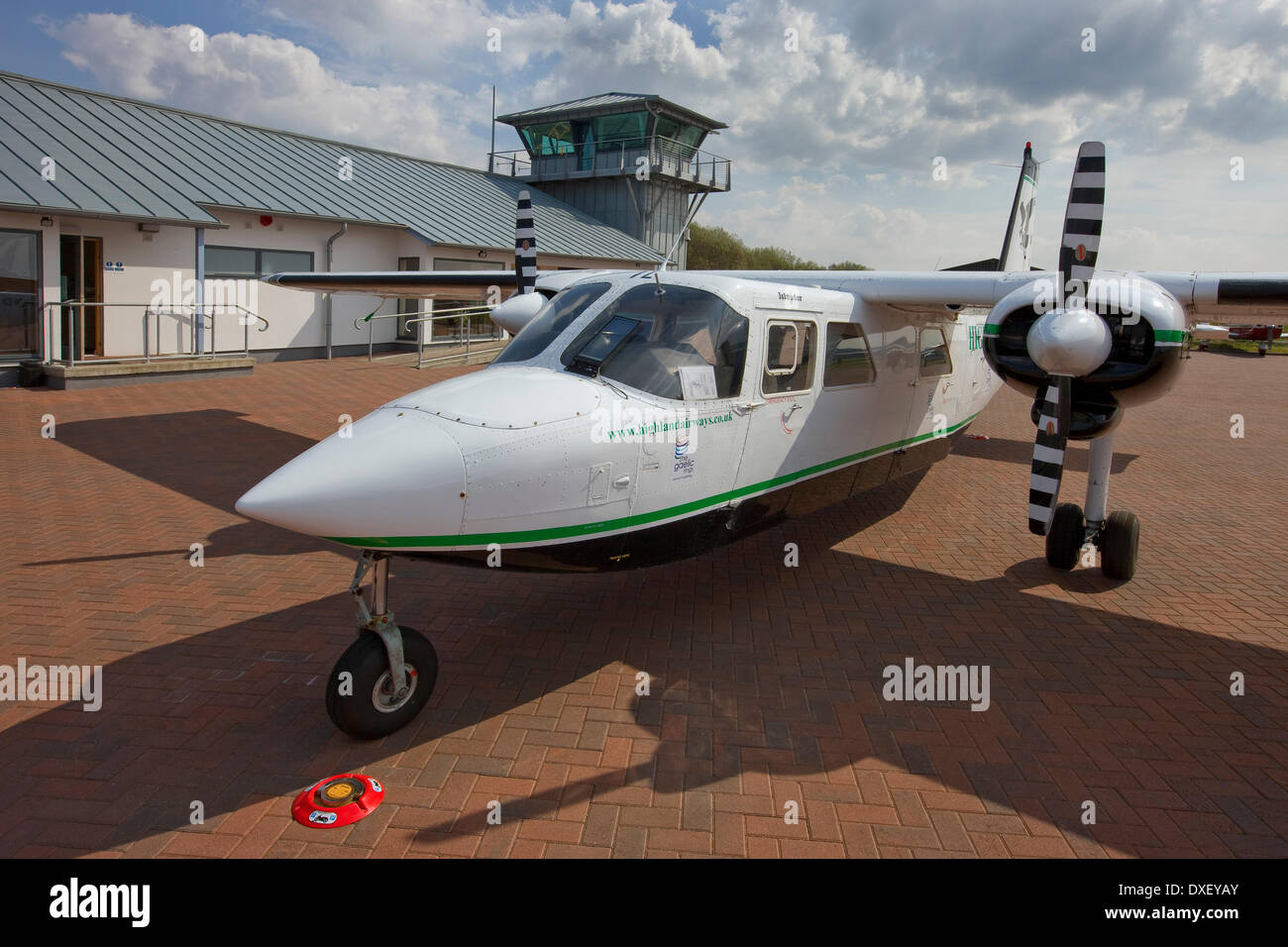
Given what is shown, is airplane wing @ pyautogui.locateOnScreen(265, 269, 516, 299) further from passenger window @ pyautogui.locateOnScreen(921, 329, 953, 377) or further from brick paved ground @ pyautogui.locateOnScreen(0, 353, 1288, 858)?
passenger window @ pyautogui.locateOnScreen(921, 329, 953, 377)

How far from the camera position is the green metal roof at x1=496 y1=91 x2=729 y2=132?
34156 millimetres

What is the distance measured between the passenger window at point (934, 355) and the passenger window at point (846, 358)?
1.27 meters

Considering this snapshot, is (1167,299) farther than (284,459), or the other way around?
(284,459)

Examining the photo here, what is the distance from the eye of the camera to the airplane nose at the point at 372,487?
4070 mm

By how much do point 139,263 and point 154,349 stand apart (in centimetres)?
186

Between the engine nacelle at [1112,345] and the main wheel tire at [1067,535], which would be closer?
the engine nacelle at [1112,345]

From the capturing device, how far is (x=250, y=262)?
2125 centimetres

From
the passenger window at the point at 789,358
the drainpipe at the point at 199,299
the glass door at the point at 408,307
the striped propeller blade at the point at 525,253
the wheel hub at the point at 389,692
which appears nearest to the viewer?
the wheel hub at the point at 389,692

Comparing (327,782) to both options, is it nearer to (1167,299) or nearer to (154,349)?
(1167,299)

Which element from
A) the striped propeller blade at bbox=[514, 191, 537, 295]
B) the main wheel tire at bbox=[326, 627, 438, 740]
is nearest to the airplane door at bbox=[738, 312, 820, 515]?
the main wheel tire at bbox=[326, 627, 438, 740]

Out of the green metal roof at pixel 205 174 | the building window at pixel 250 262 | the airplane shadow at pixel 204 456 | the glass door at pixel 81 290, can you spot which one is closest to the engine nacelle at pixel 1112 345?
the airplane shadow at pixel 204 456

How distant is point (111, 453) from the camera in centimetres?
1125

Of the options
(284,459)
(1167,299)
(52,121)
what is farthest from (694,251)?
(1167,299)

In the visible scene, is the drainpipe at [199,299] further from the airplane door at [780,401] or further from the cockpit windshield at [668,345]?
the airplane door at [780,401]
